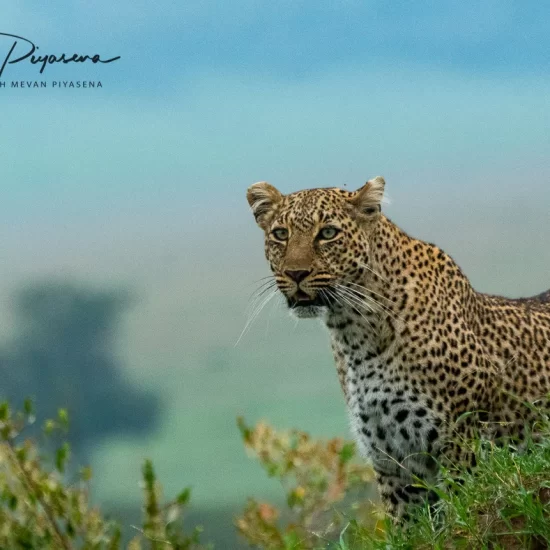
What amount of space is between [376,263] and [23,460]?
10.7 feet

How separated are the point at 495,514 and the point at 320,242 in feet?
9.61

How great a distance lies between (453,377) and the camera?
9344 mm

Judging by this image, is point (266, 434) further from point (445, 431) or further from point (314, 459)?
point (445, 431)

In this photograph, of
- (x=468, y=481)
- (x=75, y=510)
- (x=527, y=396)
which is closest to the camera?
(x=468, y=481)

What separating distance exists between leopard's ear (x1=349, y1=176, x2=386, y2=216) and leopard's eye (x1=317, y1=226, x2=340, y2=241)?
0.38 metres

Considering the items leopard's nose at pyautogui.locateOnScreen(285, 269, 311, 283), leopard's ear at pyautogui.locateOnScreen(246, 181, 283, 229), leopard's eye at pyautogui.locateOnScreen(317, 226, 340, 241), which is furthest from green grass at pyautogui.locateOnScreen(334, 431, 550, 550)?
leopard's ear at pyautogui.locateOnScreen(246, 181, 283, 229)

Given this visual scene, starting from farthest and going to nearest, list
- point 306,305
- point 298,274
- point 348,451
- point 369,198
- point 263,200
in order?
point 348,451
point 263,200
point 369,198
point 306,305
point 298,274

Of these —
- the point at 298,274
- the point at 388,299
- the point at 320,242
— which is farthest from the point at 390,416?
the point at 320,242

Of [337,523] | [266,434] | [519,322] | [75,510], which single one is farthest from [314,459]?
[75,510]

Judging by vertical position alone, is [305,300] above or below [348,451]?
above

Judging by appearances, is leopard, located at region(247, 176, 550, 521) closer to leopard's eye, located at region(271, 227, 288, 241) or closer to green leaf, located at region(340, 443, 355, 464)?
leopard's eye, located at region(271, 227, 288, 241)

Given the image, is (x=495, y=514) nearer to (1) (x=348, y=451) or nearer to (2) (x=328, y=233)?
(2) (x=328, y=233)

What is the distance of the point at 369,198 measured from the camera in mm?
9359

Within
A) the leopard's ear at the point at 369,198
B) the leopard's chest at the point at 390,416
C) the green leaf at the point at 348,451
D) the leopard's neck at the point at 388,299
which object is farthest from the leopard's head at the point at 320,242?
the green leaf at the point at 348,451
